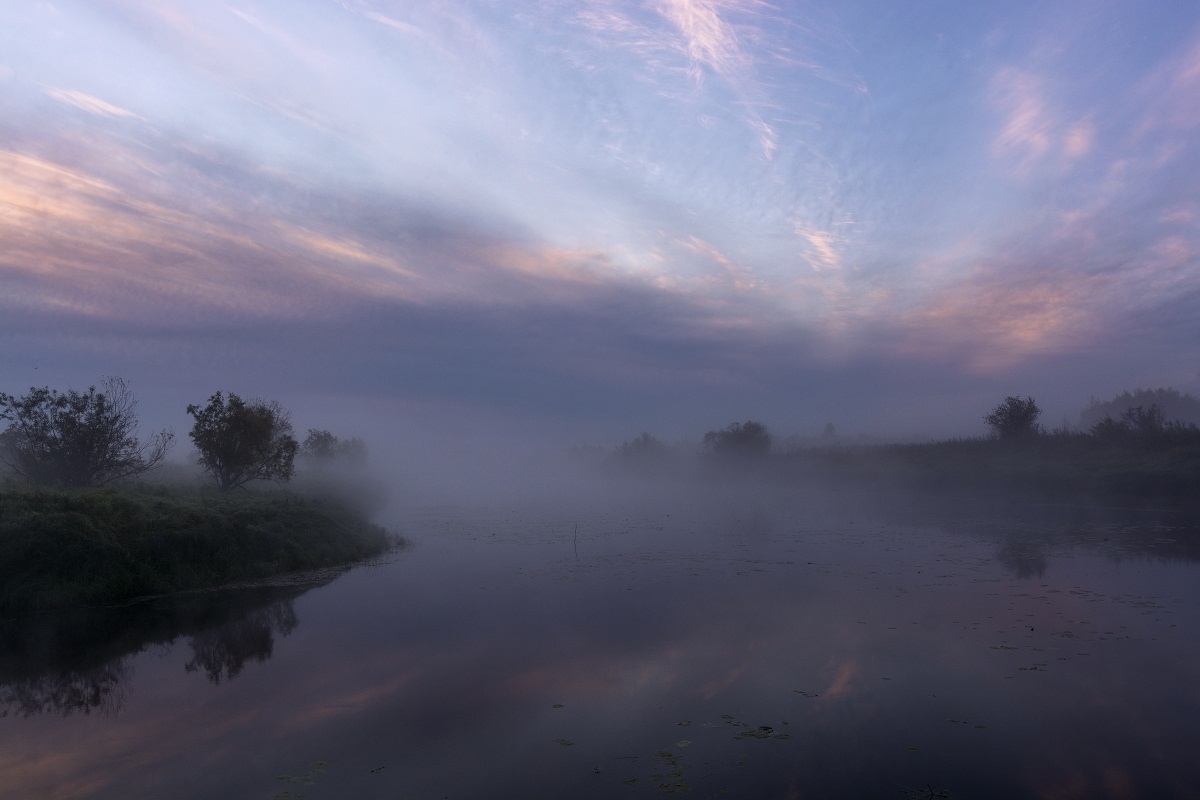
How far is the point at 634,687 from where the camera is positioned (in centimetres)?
961

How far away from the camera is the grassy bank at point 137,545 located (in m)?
14.4

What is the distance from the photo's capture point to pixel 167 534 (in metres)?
16.9

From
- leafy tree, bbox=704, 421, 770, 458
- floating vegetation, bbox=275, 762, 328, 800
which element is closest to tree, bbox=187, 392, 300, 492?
floating vegetation, bbox=275, 762, 328, 800

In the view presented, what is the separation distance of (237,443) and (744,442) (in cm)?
6848

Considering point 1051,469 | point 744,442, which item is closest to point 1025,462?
point 1051,469

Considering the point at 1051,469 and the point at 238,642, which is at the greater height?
the point at 1051,469

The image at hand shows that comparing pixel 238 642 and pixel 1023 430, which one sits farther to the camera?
pixel 1023 430

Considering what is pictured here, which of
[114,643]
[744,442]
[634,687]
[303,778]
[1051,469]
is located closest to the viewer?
[303,778]

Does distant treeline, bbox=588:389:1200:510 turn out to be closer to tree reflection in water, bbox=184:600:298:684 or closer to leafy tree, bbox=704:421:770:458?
leafy tree, bbox=704:421:770:458

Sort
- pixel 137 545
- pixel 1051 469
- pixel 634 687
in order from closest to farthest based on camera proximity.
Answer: pixel 634 687
pixel 137 545
pixel 1051 469

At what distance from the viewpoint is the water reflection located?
9.59m

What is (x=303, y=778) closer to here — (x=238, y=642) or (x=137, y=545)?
(x=238, y=642)

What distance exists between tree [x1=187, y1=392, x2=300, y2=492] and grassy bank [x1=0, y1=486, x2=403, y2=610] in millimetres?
4279

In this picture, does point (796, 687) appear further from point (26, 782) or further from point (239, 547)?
point (239, 547)
